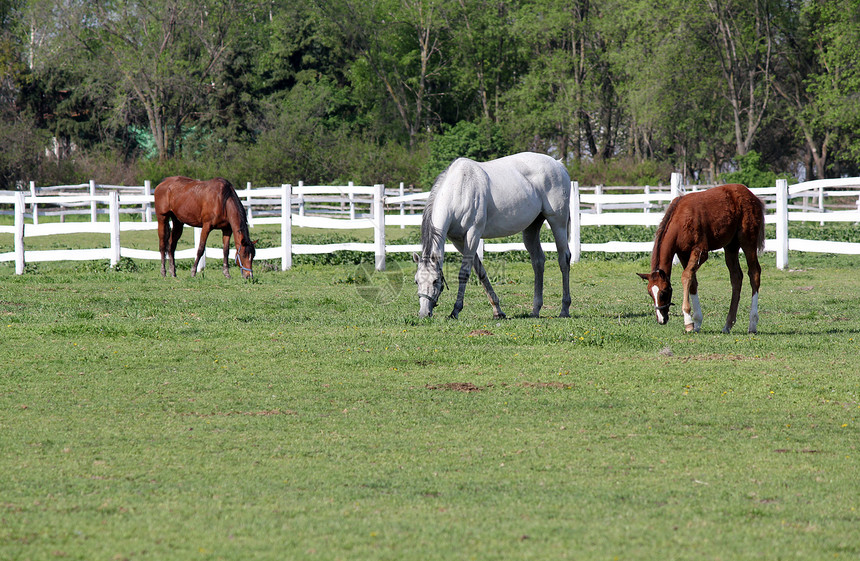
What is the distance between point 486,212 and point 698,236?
8.31ft

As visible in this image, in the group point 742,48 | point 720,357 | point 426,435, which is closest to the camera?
point 426,435

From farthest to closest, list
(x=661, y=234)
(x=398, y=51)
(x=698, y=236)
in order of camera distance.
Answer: (x=398, y=51)
(x=661, y=234)
(x=698, y=236)

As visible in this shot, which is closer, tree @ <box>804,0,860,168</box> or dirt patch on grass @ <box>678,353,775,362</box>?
dirt patch on grass @ <box>678,353,775,362</box>

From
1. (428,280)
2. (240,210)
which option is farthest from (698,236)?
(240,210)

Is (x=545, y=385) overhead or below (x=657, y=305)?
below

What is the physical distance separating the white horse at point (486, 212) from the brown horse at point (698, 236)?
1876mm

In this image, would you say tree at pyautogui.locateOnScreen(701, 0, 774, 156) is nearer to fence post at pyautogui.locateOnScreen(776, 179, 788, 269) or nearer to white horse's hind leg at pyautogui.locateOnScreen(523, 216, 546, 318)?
fence post at pyautogui.locateOnScreen(776, 179, 788, 269)

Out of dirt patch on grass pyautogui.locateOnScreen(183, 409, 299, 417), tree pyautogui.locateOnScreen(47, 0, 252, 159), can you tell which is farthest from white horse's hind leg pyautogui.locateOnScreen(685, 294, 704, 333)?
tree pyautogui.locateOnScreen(47, 0, 252, 159)

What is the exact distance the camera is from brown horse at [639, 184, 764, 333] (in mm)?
9469

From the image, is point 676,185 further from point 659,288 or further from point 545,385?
point 545,385

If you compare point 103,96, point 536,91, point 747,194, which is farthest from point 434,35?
point 747,194

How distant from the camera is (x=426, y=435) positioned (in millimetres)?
5930

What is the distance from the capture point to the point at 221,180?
1692cm

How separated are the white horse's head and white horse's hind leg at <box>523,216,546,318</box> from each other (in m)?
1.37
